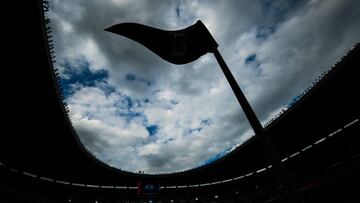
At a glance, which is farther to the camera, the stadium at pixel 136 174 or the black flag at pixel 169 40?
the stadium at pixel 136 174

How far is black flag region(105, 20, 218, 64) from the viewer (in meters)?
4.89

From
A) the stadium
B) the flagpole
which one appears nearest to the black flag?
the flagpole

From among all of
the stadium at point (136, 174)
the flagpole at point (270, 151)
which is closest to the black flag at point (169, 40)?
the flagpole at point (270, 151)

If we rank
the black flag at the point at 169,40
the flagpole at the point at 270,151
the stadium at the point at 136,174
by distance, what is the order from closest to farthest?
the flagpole at the point at 270,151 < the black flag at the point at 169,40 < the stadium at the point at 136,174

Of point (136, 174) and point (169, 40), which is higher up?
point (136, 174)

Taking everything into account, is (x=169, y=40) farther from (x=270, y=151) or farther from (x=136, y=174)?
(x=136, y=174)

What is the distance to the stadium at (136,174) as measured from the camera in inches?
684

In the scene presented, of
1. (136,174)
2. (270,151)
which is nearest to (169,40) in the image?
(270,151)

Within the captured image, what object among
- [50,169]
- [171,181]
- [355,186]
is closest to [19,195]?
[50,169]

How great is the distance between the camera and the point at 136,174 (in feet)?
145

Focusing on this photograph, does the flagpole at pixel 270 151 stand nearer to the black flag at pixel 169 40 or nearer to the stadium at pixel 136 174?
the black flag at pixel 169 40

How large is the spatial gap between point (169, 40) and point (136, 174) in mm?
44235

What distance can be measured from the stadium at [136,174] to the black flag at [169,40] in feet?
23.1

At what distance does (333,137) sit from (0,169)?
4826 centimetres
